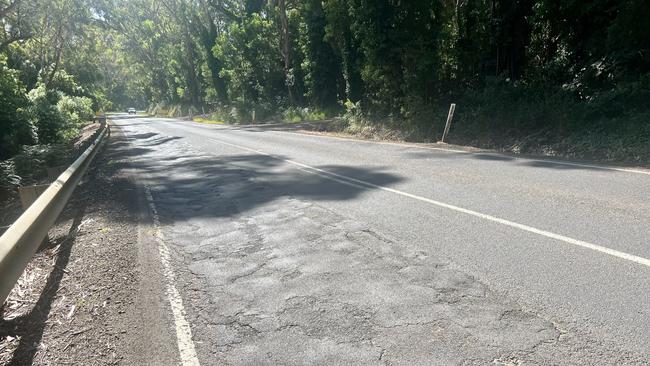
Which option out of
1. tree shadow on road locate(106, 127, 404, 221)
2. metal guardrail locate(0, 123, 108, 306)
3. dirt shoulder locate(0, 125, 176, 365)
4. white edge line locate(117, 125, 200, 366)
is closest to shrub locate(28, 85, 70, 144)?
tree shadow on road locate(106, 127, 404, 221)

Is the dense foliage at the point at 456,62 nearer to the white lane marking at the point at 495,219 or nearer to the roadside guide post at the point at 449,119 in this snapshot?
the roadside guide post at the point at 449,119

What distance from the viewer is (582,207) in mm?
6191

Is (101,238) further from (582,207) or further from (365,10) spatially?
(365,10)

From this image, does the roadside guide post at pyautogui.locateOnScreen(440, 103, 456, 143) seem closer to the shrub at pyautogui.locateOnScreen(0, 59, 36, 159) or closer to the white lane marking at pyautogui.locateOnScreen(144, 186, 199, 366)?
the white lane marking at pyautogui.locateOnScreen(144, 186, 199, 366)

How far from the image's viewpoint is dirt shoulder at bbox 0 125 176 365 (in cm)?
332

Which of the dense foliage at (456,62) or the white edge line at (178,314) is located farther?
the dense foliage at (456,62)

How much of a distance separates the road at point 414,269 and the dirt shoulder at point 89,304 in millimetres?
234

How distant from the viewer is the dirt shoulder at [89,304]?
3.32 m

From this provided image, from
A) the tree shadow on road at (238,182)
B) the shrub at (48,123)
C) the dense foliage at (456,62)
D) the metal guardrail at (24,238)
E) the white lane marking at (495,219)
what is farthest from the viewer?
the shrub at (48,123)

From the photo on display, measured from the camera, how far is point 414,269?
171 inches

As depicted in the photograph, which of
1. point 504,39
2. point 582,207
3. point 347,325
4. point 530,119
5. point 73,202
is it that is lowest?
point 73,202

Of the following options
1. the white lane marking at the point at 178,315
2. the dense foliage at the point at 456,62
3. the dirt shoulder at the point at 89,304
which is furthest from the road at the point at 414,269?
the dense foliage at the point at 456,62

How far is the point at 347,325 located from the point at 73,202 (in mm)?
7420

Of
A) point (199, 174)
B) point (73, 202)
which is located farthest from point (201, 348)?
point (199, 174)
